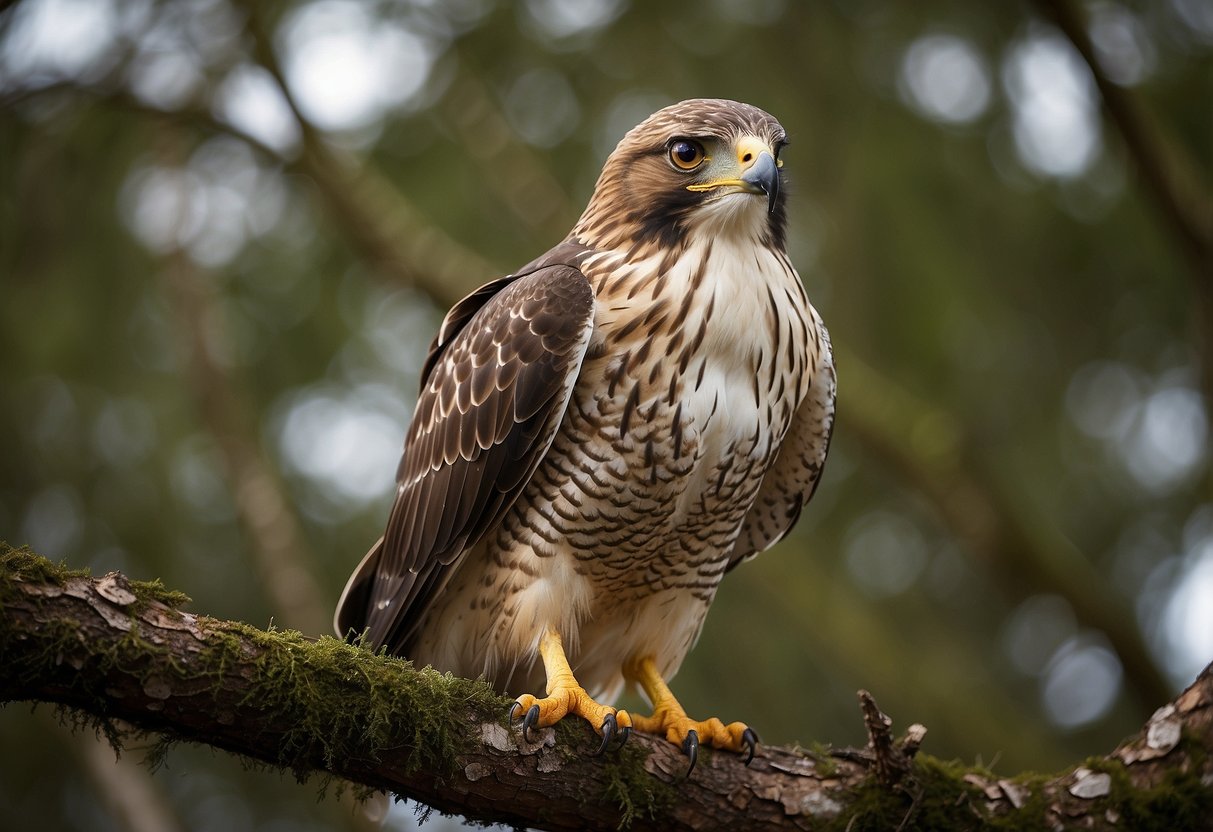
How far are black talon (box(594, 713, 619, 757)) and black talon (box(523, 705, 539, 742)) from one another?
25 cm

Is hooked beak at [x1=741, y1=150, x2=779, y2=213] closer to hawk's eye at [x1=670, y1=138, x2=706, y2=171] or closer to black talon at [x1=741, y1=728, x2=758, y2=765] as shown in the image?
hawk's eye at [x1=670, y1=138, x2=706, y2=171]

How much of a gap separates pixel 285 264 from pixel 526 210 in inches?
96.3

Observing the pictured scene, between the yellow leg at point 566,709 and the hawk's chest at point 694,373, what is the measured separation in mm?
765

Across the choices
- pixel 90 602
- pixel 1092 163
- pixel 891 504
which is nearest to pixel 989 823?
pixel 90 602

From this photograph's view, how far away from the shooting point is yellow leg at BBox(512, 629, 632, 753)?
398 centimetres

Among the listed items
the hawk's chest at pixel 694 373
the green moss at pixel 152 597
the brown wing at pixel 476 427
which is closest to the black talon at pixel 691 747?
the hawk's chest at pixel 694 373

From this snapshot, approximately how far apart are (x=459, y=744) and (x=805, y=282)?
5138mm

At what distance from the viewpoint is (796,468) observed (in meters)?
5.29

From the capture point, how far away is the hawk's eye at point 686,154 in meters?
4.67

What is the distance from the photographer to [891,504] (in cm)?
882

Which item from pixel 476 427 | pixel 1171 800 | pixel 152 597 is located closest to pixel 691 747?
pixel 476 427

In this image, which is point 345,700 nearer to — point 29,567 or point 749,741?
point 29,567

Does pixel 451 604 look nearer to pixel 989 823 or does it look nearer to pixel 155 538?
pixel 989 823

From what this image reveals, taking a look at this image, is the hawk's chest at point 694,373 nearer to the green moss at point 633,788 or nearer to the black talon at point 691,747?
the black talon at point 691,747
